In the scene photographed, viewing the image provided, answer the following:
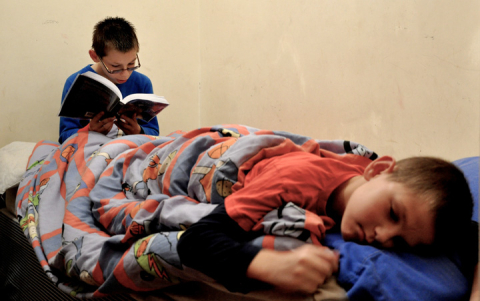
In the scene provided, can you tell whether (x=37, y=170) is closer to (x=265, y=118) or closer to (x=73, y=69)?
(x=73, y=69)

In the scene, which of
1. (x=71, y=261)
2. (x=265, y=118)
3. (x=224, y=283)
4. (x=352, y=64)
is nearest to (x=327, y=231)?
(x=224, y=283)

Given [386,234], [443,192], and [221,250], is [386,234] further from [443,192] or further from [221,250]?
[221,250]

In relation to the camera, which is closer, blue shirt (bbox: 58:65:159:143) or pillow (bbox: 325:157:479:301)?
pillow (bbox: 325:157:479:301)

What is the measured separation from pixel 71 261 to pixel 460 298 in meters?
0.73

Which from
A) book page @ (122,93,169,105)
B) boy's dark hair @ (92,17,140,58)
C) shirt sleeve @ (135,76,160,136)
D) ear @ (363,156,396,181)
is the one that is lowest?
shirt sleeve @ (135,76,160,136)

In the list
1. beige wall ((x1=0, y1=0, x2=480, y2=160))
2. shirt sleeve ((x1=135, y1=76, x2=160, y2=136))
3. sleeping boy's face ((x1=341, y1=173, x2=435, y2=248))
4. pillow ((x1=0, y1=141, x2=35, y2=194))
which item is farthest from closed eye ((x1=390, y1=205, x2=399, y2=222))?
pillow ((x1=0, y1=141, x2=35, y2=194))

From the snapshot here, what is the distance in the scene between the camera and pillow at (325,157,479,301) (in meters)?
0.54

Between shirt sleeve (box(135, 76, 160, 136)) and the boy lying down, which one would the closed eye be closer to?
the boy lying down

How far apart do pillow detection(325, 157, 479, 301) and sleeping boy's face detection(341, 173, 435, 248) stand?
0.08ft

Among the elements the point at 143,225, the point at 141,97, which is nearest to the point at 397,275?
the point at 143,225

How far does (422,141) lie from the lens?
3.83ft

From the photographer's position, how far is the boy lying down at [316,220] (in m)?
0.56

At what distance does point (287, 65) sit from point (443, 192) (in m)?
1.21

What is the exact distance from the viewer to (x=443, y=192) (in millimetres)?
576
